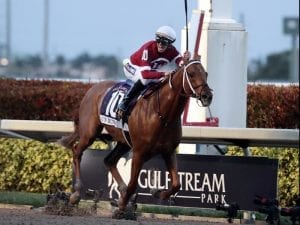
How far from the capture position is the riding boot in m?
10.8

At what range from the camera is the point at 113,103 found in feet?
36.7

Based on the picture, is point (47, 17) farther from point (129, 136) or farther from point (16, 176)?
point (129, 136)

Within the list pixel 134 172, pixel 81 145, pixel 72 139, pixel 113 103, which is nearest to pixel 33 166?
pixel 72 139

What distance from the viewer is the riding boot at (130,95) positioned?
10766 mm

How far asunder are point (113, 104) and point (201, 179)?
4.75ft

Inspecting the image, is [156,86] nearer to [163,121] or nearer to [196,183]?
[163,121]

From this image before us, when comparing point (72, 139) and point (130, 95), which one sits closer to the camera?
point (130, 95)

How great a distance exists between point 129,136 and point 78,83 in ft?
18.7

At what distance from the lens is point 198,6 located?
1321 cm

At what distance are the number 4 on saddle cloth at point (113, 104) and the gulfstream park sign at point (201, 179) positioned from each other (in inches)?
40.9

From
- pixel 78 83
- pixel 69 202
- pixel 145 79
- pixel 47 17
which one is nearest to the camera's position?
pixel 145 79

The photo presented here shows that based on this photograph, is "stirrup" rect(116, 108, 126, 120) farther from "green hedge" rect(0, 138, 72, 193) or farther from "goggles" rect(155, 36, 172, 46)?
"green hedge" rect(0, 138, 72, 193)

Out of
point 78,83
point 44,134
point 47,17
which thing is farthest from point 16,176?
point 47,17

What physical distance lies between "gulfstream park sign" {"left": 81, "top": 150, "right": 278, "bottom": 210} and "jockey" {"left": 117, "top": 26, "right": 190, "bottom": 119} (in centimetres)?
142
